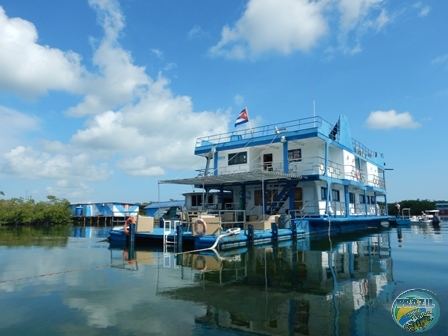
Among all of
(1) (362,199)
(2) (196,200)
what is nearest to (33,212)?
(2) (196,200)

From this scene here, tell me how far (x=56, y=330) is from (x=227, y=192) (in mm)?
21098

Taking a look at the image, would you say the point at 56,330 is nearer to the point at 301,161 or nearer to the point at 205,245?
the point at 205,245

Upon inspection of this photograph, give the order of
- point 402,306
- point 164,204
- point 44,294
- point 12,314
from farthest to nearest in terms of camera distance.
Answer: point 164,204, point 44,294, point 12,314, point 402,306

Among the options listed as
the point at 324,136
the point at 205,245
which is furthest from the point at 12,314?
the point at 324,136

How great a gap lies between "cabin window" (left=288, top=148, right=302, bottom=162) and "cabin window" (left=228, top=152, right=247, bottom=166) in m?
3.31

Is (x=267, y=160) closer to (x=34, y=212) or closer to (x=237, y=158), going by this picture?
(x=237, y=158)

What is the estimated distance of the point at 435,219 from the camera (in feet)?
124

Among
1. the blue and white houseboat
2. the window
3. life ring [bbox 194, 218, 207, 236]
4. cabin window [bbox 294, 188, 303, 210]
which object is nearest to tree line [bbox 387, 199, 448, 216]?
the window

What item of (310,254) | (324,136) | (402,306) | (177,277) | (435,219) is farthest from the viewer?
(435,219)

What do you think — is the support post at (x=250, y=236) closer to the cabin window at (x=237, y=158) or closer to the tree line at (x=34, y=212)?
the cabin window at (x=237, y=158)

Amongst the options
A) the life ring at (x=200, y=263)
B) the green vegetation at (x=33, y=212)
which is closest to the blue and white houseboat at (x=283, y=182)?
the life ring at (x=200, y=263)

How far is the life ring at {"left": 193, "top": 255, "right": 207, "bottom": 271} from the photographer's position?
436 inches

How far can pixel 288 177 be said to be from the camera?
2003 cm

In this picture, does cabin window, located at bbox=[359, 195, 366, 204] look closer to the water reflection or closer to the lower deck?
the lower deck
